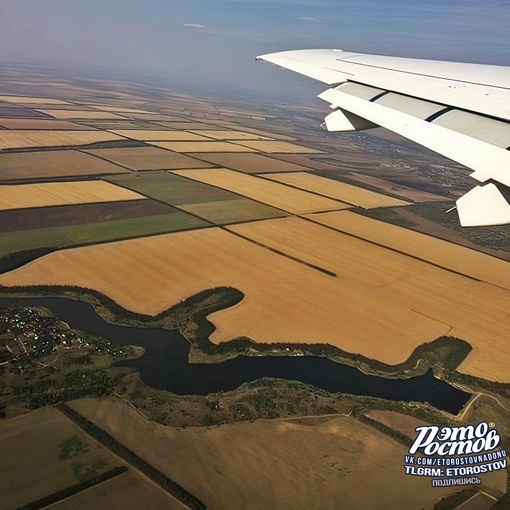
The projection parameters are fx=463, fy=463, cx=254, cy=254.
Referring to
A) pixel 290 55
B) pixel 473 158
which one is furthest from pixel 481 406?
pixel 290 55

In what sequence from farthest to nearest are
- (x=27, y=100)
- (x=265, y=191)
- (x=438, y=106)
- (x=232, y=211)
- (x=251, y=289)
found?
(x=27, y=100) < (x=265, y=191) < (x=232, y=211) < (x=251, y=289) < (x=438, y=106)

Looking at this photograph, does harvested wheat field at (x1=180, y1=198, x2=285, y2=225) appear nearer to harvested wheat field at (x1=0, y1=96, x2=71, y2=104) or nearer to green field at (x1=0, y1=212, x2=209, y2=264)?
green field at (x1=0, y1=212, x2=209, y2=264)

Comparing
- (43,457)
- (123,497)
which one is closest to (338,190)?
(43,457)

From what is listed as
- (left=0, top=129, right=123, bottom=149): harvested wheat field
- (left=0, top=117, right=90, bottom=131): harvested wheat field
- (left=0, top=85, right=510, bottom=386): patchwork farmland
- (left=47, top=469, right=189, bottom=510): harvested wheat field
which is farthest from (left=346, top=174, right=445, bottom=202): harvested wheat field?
(left=47, top=469, right=189, bottom=510): harvested wheat field

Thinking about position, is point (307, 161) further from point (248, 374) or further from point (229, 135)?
point (248, 374)

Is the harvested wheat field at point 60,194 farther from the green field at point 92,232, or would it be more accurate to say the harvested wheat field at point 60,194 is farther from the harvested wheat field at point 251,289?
the harvested wheat field at point 251,289

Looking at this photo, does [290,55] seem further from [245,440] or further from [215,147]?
[215,147]
